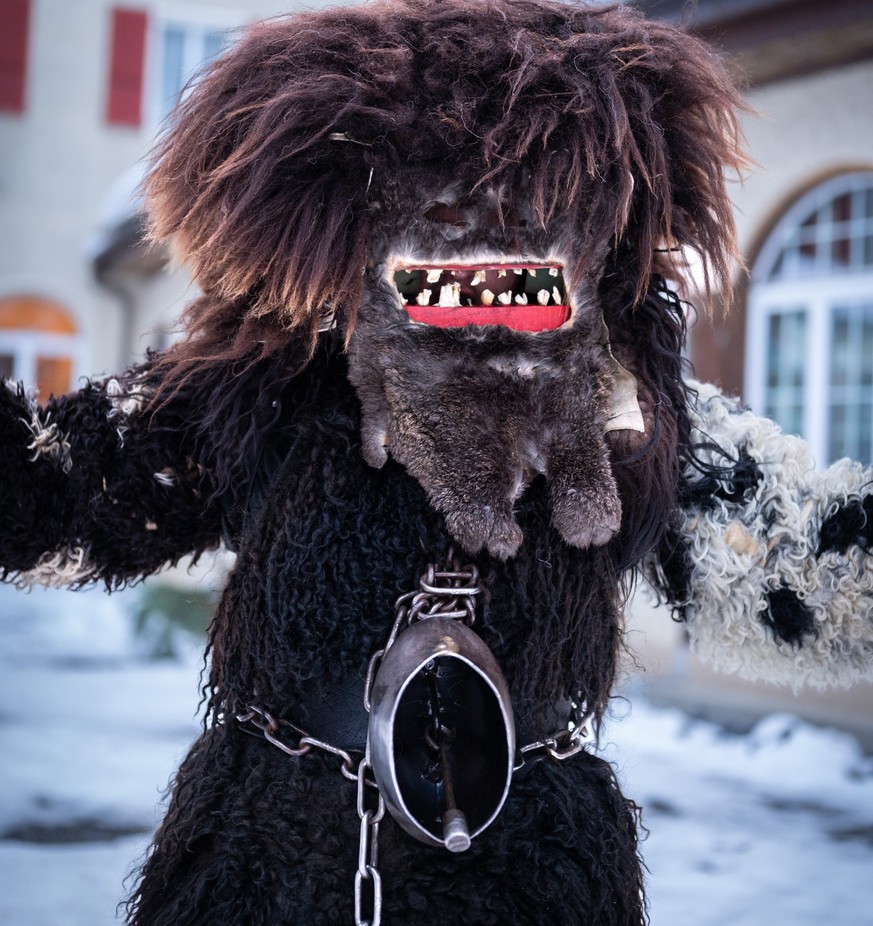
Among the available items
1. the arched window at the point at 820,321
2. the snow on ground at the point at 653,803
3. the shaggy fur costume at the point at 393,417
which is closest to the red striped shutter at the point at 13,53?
the snow on ground at the point at 653,803

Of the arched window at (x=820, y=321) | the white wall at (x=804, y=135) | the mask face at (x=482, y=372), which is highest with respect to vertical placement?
the white wall at (x=804, y=135)

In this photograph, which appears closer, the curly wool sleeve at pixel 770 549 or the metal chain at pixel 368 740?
the metal chain at pixel 368 740

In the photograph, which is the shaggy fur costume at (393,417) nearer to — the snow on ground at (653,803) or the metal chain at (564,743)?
the metal chain at (564,743)

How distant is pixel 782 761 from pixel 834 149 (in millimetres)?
2865

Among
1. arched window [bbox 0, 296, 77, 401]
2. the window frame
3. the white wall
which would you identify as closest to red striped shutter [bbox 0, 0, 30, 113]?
the window frame

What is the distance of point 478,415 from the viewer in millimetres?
1234

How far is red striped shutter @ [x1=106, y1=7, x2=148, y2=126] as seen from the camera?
32.8 feet

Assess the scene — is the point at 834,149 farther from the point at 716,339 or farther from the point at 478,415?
the point at 478,415

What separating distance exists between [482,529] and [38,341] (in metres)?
10.1

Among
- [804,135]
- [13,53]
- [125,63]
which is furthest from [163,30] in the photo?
[804,135]

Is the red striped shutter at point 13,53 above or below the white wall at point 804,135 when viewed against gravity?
above

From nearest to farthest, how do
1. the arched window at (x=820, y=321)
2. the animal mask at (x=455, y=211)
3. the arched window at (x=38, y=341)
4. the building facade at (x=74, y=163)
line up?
the animal mask at (x=455, y=211)
the arched window at (x=820, y=321)
the building facade at (x=74, y=163)
the arched window at (x=38, y=341)

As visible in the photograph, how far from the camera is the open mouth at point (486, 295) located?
4.14 ft

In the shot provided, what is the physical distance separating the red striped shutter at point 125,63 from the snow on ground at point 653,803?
6.48 meters
